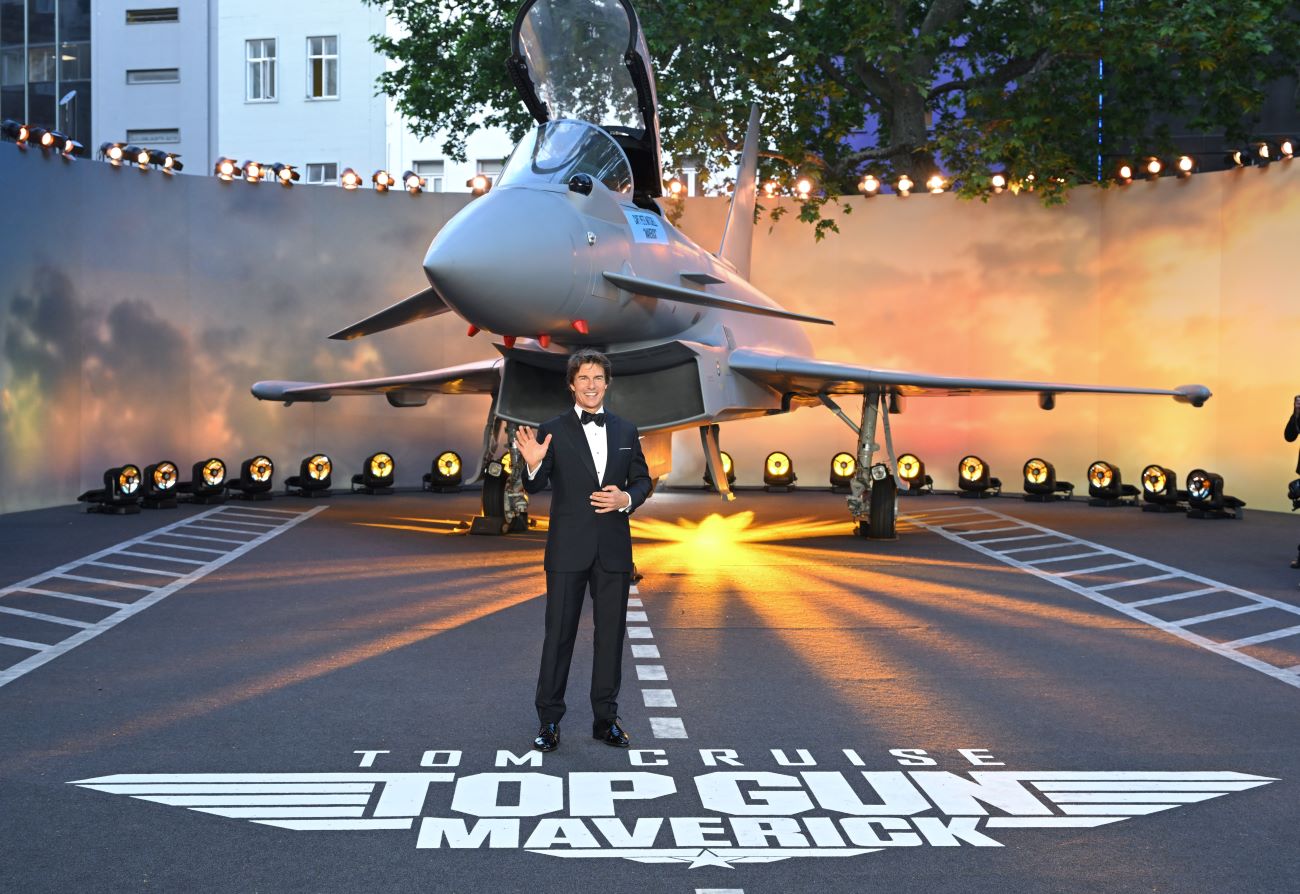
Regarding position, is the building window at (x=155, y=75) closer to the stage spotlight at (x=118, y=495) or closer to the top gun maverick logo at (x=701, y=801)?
the stage spotlight at (x=118, y=495)

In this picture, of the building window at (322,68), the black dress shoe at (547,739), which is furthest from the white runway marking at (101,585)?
the building window at (322,68)

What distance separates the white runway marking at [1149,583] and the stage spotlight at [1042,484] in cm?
304

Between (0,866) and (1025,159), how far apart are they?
18232mm

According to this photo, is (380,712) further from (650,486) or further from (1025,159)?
(1025,159)

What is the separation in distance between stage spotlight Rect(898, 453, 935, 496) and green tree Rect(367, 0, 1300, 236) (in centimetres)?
376

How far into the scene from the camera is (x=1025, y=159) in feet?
64.5

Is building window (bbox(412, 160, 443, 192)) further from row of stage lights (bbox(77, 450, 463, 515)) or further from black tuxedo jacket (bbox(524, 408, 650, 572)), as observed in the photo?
black tuxedo jacket (bbox(524, 408, 650, 572))

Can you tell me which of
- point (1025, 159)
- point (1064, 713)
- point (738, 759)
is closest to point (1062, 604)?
point (1064, 713)

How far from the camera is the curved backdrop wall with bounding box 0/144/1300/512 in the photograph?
1691 centimetres

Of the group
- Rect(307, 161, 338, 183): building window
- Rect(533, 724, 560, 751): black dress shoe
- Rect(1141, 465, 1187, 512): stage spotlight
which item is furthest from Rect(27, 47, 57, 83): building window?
Rect(533, 724, 560, 751): black dress shoe

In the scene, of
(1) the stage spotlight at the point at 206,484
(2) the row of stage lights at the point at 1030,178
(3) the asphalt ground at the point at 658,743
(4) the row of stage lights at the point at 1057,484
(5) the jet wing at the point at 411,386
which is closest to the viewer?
(3) the asphalt ground at the point at 658,743

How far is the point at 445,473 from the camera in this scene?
19266mm

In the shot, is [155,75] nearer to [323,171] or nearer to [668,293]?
[323,171]

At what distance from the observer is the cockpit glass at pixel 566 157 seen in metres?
10.5
